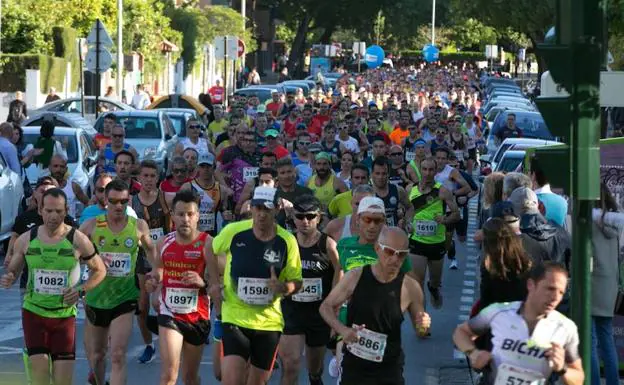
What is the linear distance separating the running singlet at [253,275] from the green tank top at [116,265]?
134 cm

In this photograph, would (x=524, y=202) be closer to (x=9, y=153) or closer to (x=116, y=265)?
(x=116, y=265)

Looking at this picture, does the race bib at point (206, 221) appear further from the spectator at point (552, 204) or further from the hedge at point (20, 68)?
the hedge at point (20, 68)

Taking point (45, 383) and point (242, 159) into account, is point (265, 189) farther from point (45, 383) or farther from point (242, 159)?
point (242, 159)

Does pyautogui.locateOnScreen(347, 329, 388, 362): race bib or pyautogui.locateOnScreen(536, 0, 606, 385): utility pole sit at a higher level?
Answer: pyautogui.locateOnScreen(536, 0, 606, 385): utility pole

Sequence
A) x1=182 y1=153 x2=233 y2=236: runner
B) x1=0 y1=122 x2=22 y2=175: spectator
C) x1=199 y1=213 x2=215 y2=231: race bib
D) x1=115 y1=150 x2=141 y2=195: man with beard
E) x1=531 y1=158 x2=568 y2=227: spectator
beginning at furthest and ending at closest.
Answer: x1=0 y1=122 x2=22 y2=175: spectator → x1=182 y1=153 x2=233 y2=236: runner → x1=199 y1=213 x2=215 y2=231: race bib → x1=115 y1=150 x2=141 y2=195: man with beard → x1=531 y1=158 x2=568 y2=227: spectator

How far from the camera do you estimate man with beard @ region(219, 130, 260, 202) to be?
18797 millimetres

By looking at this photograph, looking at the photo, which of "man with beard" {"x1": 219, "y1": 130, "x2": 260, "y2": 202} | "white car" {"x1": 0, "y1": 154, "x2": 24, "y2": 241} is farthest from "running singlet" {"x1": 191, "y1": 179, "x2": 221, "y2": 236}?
"white car" {"x1": 0, "y1": 154, "x2": 24, "y2": 241}

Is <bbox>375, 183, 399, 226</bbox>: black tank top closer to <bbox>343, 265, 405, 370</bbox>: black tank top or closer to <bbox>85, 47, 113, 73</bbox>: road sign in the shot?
<bbox>343, 265, 405, 370</bbox>: black tank top

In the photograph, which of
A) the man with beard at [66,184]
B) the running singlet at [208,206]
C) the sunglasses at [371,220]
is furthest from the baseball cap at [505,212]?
the man with beard at [66,184]

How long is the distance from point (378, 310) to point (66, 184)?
814 cm

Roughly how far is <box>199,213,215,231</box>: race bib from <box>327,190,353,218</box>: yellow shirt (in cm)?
146

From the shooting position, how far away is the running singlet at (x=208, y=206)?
15875 mm

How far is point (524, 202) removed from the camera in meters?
11.7

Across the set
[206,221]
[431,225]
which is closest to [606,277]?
[431,225]
